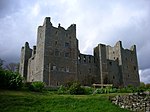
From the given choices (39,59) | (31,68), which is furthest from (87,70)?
(31,68)

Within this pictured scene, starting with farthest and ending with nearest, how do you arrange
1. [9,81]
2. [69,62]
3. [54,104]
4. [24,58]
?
1. [24,58]
2. [69,62]
3. [9,81]
4. [54,104]

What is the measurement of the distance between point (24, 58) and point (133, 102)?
5432 cm

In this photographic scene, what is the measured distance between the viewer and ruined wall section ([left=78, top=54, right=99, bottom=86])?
70750mm

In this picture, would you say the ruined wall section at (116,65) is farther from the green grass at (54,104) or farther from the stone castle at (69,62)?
the green grass at (54,104)

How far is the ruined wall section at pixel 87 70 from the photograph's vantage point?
2785 inches

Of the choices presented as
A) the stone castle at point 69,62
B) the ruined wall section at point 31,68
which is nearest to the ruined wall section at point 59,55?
the stone castle at point 69,62

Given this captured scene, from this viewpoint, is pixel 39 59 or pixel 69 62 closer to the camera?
pixel 39 59

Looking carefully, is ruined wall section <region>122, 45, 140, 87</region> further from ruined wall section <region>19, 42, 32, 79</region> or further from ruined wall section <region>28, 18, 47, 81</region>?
ruined wall section <region>19, 42, 32, 79</region>

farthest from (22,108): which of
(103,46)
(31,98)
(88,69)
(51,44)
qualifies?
(103,46)

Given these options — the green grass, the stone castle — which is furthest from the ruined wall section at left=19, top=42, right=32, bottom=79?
the green grass

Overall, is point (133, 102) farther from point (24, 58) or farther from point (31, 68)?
point (24, 58)

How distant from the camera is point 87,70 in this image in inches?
2881

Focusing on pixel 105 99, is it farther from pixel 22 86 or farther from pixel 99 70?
pixel 99 70

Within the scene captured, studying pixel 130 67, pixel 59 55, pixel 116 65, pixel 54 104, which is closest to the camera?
pixel 54 104
